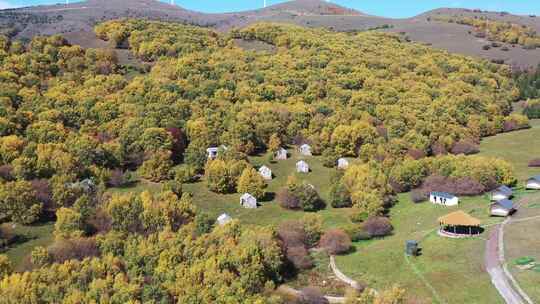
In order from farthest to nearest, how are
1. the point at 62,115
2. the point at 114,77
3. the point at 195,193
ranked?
1. the point at 114,77
2. the point at 62,115
3. the point at 195,193

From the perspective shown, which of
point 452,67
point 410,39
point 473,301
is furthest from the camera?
point 410,39

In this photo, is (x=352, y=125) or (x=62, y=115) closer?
(x=62, y=115)

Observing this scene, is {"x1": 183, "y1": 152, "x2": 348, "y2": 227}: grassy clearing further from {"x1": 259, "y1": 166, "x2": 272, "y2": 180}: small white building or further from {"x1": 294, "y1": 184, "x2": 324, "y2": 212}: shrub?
{"x1": 294, "y1": 184, "x2": 324, "y2": 212}: shrub

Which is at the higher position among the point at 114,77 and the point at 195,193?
the point at 114,77

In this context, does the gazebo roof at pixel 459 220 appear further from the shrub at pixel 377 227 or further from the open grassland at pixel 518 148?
the open grassland at pixel 518 148

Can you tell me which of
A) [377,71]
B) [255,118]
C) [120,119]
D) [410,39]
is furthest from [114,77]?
[410,39]

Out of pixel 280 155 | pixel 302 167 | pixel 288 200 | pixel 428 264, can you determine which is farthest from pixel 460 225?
pixel 280 155

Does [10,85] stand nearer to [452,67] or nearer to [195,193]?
[195,193]
